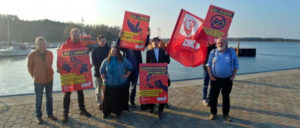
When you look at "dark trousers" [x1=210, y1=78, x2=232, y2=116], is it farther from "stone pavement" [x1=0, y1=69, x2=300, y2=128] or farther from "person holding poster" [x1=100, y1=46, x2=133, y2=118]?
"person holding poster" [x1=100, y1=46, x2=133, y2=118]

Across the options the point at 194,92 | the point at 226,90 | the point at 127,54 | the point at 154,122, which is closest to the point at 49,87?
the point at 127,54

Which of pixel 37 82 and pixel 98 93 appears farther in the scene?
pixel 98 93

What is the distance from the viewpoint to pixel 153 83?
5004 mm

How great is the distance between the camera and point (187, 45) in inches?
221

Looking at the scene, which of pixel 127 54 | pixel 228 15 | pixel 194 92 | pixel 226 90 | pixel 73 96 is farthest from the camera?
pixel 194 92

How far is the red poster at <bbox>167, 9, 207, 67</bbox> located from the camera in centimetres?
560

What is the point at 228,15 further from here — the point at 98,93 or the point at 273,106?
the point at 98,93

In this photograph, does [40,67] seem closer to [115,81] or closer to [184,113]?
[115,81]

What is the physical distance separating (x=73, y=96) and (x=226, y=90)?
452cm

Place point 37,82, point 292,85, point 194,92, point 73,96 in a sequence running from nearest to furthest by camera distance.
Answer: point 37,82, point 73,96, point 194,92, point 292,85

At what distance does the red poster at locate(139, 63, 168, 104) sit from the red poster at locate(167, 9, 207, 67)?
85 cm

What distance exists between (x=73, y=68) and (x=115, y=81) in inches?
37.5

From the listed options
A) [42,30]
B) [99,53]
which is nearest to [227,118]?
[99,53]

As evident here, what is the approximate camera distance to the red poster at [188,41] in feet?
18.4
